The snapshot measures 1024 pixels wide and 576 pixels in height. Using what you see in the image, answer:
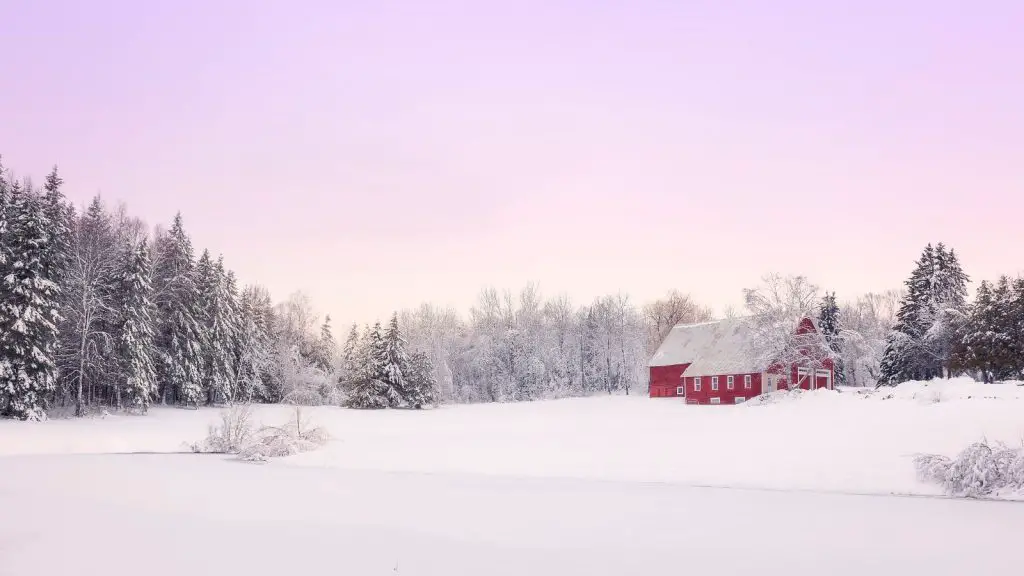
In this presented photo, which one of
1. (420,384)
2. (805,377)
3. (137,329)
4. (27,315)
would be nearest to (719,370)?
(805,377)

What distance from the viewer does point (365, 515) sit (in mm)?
13055

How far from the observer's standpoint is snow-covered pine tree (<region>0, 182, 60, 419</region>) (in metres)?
33.6

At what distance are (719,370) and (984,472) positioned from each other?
115 feet

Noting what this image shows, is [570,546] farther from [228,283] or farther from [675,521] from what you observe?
[228,283]

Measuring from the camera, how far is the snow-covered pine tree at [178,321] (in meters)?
46.0

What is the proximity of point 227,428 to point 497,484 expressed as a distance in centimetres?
1418

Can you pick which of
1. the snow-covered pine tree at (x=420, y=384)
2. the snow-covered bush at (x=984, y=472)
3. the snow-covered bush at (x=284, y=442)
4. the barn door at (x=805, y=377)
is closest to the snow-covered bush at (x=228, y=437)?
the snow-covered bush at (x=284, y=442)

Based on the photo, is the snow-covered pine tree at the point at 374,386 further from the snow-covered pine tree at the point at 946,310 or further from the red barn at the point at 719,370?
the snow-covered pine tree at the point at 946,310

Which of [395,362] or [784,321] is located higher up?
[784,321]

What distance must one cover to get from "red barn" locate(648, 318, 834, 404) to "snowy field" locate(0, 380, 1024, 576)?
18.4 m

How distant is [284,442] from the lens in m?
24.5

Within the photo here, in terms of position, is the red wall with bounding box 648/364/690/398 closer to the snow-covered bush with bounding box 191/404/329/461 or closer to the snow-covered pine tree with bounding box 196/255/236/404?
the snow-covered pine tree with bounding box 196/255/236/404

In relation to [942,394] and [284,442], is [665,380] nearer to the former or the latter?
[942,394]

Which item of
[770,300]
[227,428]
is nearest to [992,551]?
[227,428]
